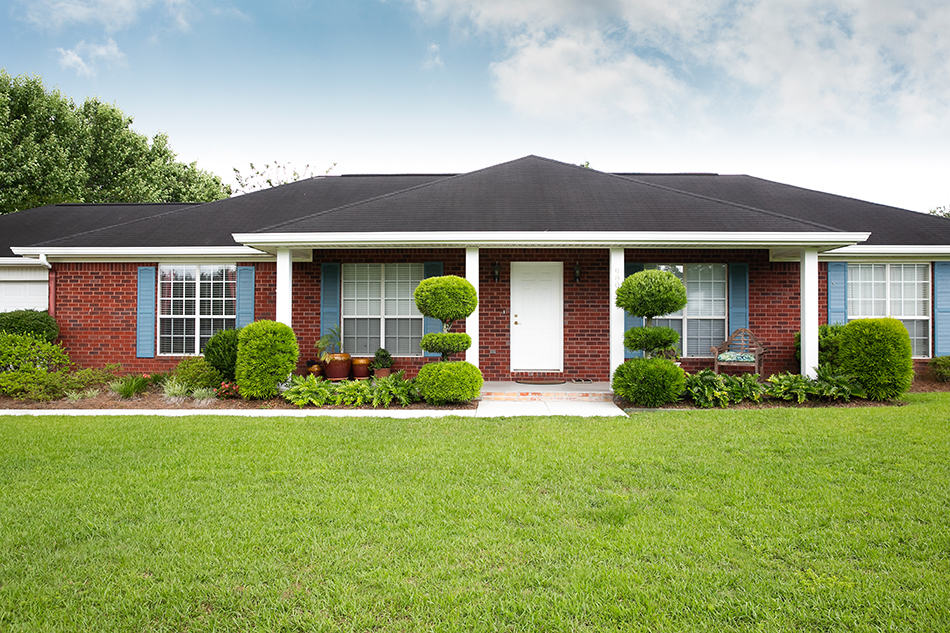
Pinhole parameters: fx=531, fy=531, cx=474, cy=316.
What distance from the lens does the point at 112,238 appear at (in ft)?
35.4

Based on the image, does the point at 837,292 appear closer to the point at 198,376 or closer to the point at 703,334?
the point at 703,334

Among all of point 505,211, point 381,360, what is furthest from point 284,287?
point 505,211

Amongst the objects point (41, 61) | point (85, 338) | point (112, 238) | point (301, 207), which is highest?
point (41, 61)

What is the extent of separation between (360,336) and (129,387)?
408 centimetres

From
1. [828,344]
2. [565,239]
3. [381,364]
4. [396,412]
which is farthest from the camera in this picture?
[381,364]

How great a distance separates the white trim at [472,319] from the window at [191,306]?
17.0 feet

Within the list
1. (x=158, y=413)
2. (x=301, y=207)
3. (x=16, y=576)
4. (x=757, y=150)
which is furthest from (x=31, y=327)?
(x=757, y=150)

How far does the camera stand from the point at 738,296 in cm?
1055

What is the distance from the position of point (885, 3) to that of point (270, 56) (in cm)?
1657

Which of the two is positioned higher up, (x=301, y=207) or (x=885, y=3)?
(x=885, y=3)

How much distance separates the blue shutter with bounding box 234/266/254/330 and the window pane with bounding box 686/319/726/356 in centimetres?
890

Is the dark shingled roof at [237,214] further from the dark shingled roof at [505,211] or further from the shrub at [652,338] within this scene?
the shrub at [652,338]

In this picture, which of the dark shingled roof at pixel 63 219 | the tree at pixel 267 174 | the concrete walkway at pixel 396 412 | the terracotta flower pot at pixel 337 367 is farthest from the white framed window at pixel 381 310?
the tree at pixel 267 174

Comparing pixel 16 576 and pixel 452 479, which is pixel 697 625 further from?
pixel 16 576
